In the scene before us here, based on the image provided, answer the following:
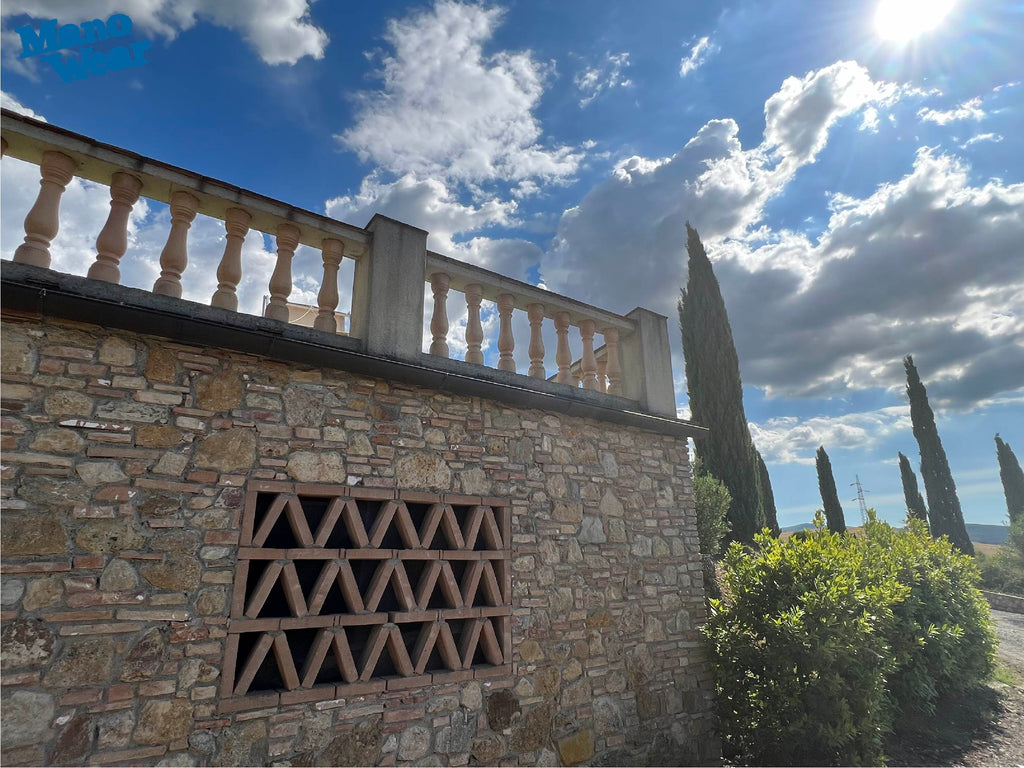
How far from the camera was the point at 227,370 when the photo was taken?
3.41 metres

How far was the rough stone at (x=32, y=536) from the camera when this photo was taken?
2.64 m

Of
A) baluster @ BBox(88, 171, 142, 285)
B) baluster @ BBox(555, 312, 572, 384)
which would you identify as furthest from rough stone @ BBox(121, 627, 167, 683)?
baluster @ BBox(555, 312, 572, 384)

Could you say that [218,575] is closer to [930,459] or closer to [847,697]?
[847,697]

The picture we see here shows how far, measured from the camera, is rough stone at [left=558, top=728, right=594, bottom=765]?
13.4 feet

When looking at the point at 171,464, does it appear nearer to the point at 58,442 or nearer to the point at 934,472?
the point at 58,442

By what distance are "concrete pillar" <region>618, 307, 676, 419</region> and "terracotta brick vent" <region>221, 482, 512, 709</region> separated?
2.26 metres

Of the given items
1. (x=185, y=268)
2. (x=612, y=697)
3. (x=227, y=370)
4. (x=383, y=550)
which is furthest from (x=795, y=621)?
(x=185, y=268)

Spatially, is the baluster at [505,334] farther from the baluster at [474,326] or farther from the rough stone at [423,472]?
the rough stone at [423,472]

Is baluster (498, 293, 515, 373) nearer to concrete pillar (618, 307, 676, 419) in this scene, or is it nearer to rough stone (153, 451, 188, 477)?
concrete pillar (618, 307, 676, 419)

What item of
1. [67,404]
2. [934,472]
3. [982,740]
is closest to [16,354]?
[67,404]

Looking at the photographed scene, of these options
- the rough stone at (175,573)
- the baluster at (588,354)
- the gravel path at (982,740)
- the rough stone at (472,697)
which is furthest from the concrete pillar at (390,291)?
the gravel path at (982,740)

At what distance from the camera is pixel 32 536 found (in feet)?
8.86

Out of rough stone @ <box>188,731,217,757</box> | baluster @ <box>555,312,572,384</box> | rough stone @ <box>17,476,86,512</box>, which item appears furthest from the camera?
baluster @ <box>555,312,572,384</box>

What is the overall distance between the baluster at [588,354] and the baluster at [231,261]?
3213 mm
